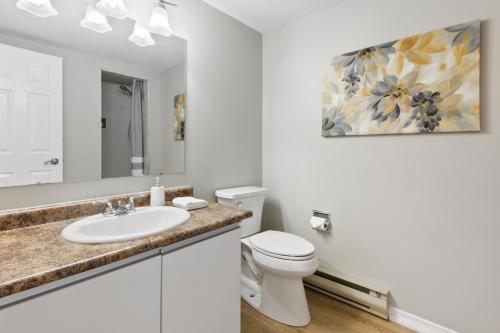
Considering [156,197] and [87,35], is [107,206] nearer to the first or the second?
[156,197]

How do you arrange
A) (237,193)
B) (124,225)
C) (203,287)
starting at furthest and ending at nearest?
(237,193), (124,225), (203,287)

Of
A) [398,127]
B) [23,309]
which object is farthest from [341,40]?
[23,309]

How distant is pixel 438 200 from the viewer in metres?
1.50

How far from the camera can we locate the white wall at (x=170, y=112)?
165cm

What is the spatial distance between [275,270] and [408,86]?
55.7 inches

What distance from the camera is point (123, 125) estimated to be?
1457 millimetres

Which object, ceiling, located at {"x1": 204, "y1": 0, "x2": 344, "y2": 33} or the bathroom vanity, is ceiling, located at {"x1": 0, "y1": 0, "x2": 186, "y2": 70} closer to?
ceiling, located at {"x1": 204, "y1": 0, "x2": 344, "y2": 33}

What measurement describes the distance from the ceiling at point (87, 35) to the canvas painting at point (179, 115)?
218 mm

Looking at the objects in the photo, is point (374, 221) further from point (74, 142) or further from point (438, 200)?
point (74, 142)

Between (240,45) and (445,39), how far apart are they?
4.67ft

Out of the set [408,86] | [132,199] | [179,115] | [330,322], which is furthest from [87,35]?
[330,322]

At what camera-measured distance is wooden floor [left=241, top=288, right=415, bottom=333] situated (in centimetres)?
159

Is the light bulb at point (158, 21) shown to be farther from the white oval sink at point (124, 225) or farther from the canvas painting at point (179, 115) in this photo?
the white oval sink at point (124, 225)

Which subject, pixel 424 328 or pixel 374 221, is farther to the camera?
pixel 374 221
